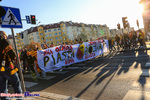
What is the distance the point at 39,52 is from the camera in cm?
784

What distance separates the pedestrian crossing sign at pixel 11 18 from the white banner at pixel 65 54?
4206mm

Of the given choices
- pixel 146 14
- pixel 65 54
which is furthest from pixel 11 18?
pixel 146 14

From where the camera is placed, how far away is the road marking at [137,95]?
11.5 feet

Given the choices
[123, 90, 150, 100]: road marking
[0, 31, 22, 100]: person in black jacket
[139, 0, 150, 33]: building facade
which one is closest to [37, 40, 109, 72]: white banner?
[0, 31, 22, 100]: person in black jacket

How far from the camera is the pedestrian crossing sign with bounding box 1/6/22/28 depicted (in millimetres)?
3475

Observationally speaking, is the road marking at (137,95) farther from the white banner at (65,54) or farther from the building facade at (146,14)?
the building facade at (146,14)

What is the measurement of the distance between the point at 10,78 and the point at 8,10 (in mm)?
1957

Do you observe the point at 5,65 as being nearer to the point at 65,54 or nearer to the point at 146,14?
the point at 65,54

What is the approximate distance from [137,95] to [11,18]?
433 centimetres

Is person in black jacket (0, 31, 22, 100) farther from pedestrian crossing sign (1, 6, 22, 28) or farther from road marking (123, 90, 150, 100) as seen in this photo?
road marking (123, 90, 150, 100)

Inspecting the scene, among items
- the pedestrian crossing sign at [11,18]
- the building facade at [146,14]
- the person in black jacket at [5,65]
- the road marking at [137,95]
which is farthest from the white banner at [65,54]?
the building facade at [146,14]

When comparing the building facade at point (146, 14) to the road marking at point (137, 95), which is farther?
the building facade at point (146, 14)

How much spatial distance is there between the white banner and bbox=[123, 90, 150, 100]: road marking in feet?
17.3

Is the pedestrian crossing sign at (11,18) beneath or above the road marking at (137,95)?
above
